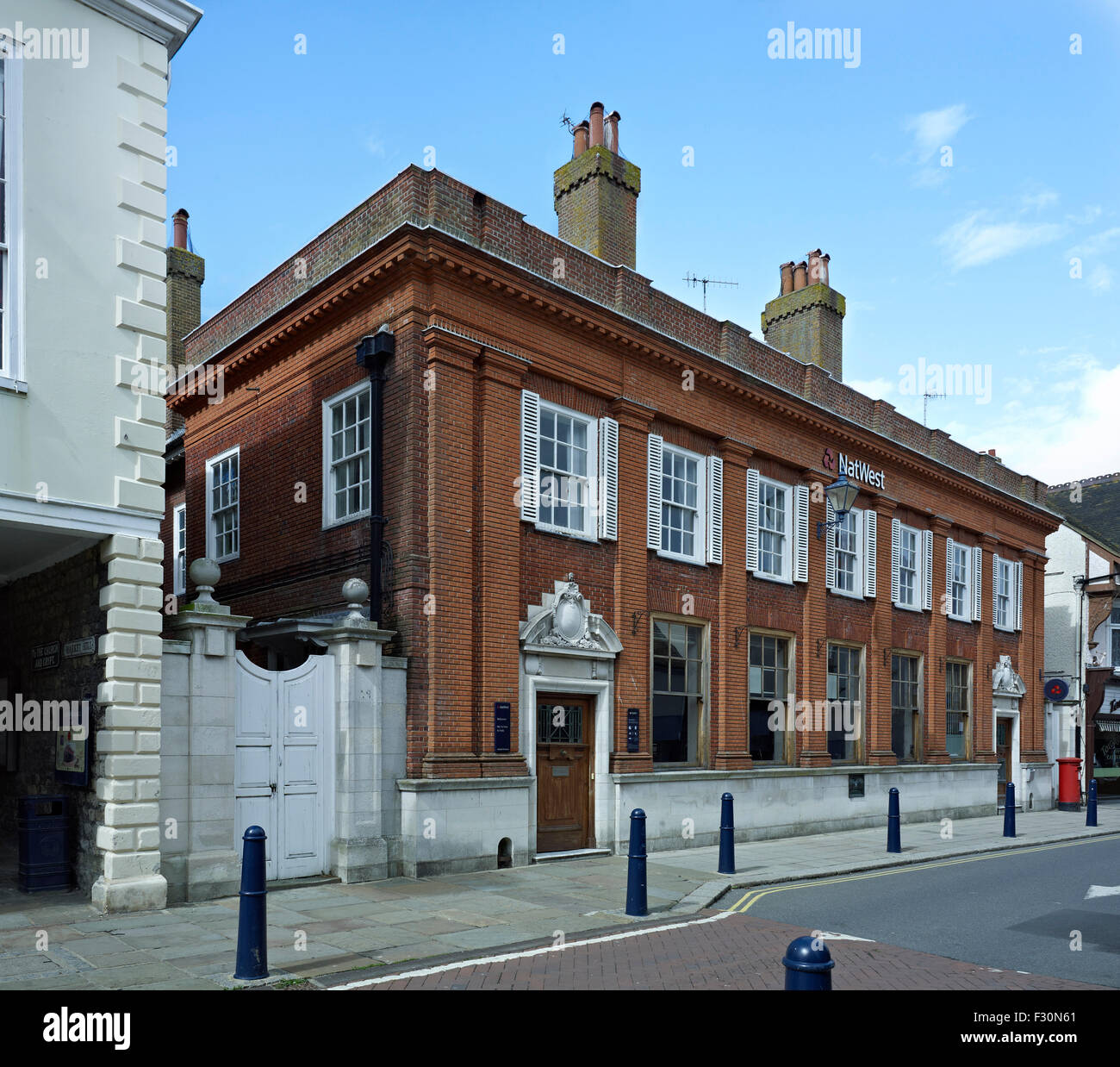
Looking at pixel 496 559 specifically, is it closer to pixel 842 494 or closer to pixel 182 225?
pixel 842 494

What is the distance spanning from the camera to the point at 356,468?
1500 cm

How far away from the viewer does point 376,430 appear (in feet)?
46.3

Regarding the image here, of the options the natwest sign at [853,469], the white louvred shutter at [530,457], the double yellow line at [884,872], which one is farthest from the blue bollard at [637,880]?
the natwest sign at [853,469]

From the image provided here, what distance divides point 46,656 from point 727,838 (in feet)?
28.1

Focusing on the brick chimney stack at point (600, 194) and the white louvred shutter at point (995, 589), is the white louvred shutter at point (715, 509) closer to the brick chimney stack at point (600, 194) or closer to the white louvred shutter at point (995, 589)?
the brick chimney stack at point (600, 194)

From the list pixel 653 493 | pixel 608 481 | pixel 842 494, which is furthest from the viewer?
pixel 842 494

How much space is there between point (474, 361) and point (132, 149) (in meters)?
4.99

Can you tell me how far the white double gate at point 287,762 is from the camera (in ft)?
38.7

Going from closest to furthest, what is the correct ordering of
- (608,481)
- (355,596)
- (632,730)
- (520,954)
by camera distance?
(520,954) → (355,596) → (632,730) → (608,481)

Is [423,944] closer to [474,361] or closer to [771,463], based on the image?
[474,361]

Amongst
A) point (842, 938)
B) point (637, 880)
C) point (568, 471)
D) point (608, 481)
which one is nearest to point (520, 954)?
point (637, 880)

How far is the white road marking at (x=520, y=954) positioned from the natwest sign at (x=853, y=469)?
40.0 ft

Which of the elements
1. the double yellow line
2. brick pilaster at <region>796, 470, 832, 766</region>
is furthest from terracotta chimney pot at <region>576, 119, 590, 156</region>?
the double yellow line
